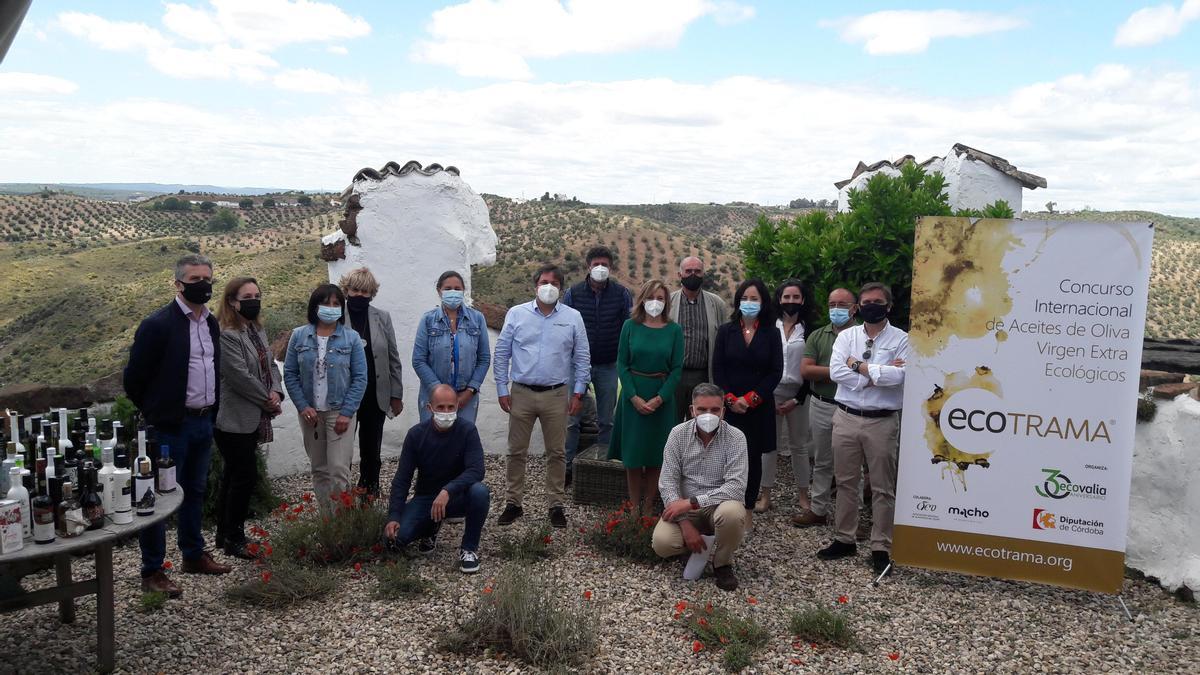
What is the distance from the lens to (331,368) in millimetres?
5473

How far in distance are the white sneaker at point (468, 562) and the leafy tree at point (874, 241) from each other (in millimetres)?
3171

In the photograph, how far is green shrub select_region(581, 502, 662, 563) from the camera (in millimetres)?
5406

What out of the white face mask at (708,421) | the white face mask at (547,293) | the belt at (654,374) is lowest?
the white face mask at (708,421)

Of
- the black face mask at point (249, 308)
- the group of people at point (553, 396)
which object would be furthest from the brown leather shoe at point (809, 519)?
the black face mask at point (249, 308)

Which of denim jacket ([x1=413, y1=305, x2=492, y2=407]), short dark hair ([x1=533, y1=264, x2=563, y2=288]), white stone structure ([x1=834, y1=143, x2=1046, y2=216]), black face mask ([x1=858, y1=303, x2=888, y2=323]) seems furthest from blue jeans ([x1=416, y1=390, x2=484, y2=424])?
white stone structure ([x1=834, y1=143, x2=1046, y2=216])

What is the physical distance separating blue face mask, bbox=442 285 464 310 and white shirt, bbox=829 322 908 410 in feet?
8.42

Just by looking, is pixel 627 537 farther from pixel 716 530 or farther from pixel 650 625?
pixel 650 625

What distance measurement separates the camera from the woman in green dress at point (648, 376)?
584 cm

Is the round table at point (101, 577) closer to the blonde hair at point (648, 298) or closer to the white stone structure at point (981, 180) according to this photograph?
the blonde hair at point (648, 298)

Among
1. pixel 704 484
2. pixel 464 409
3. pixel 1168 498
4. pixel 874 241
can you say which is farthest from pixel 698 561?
pixel 874 241

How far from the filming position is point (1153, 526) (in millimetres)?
5371

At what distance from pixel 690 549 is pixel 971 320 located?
7.08 feet

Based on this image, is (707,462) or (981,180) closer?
(707,462)

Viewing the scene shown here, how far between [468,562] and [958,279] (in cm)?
338
